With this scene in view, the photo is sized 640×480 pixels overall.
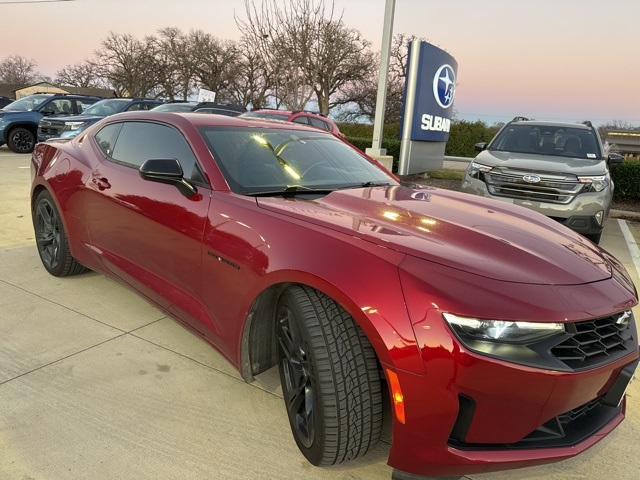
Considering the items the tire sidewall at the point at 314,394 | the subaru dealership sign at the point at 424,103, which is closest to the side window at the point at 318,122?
the subaru dealership sign at the point at 424,103

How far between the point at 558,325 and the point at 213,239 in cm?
163

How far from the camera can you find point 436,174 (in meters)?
13.4

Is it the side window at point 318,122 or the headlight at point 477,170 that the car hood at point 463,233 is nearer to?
the headlight at point 477,170

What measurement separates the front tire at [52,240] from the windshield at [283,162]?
6.33 feet

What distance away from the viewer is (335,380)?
185 centimetres

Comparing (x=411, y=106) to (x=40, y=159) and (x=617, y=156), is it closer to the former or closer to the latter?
(x=617, y=156)

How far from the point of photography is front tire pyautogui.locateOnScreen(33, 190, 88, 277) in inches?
155

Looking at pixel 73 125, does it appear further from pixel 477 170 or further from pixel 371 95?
pixel 371 95

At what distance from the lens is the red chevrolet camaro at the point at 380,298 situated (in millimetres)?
1617

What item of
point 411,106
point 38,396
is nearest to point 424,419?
point 38,396

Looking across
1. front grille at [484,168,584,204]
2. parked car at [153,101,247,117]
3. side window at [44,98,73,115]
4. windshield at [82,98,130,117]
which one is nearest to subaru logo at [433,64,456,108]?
parked car at [153,101,247,117]

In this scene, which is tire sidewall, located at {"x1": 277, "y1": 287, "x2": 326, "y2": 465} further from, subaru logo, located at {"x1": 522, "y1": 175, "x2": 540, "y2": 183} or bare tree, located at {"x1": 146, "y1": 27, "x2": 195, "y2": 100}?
bare tree, located at {"x1": 146, "y1": 27, "x2": 195, "y2": 100}

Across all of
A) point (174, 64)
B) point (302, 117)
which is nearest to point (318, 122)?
point (302, 117)

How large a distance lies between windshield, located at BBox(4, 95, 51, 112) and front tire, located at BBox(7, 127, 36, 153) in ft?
2.38
